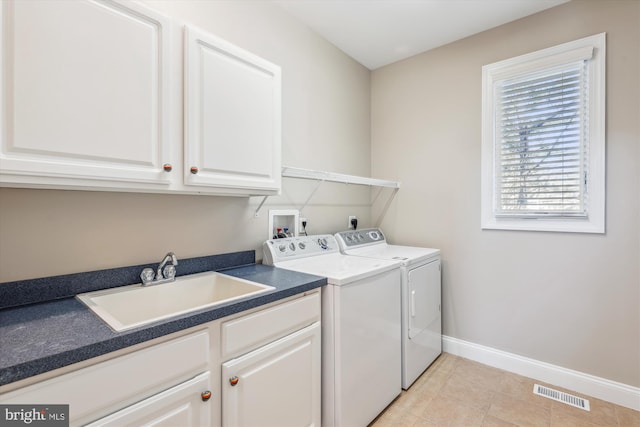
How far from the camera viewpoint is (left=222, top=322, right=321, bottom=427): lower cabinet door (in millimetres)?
1174

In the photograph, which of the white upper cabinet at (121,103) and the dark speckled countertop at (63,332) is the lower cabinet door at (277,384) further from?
the white upper cabinet at (121,103)

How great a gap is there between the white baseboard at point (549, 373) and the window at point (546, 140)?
995 millimetres

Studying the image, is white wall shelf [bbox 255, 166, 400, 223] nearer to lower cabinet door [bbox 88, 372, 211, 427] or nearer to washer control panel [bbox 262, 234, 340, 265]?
washer control panel [bbox 262, 234, 340, 265]

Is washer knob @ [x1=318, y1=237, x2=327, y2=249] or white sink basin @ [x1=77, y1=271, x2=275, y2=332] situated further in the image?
washer knob @ [x1=318, y1=237, x2=327, y2=249]

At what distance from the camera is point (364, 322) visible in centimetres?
170

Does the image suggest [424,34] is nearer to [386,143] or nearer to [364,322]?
[386,143]

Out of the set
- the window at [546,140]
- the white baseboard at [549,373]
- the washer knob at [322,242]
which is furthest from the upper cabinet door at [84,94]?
the white baseboard at [549,373]

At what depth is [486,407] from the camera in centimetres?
194

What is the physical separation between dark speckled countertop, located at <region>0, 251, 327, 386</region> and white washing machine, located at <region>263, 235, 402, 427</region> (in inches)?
13.8

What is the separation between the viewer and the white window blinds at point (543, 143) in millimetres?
2091

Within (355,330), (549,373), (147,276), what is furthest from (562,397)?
(147,276)

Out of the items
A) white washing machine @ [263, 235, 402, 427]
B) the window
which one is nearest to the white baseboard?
white washing machine @ [263, 235, 402, 427]

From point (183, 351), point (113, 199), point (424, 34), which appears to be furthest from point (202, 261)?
point (424, 34)

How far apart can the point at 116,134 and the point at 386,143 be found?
8.01 ft
